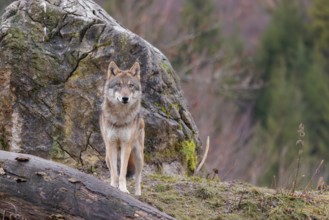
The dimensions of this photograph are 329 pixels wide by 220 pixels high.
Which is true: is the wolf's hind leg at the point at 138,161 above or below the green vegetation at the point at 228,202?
above

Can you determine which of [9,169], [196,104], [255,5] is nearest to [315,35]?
[255,5]

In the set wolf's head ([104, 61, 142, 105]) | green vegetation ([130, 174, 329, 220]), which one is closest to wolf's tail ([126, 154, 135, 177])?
green vegetation ([130, 174, 329, 220])

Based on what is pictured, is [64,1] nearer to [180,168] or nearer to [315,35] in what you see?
[180,168]

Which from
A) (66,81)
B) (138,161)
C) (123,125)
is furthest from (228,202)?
(66,81)

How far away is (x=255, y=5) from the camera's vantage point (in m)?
79.4

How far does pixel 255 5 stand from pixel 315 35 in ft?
67.7

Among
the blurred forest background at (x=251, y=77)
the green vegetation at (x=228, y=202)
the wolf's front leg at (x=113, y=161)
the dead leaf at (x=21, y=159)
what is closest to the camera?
the dead leaf at (x=21, y=159)

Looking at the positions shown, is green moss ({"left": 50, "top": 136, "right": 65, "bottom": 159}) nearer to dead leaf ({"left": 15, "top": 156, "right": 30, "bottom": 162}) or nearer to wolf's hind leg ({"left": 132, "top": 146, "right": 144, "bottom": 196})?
wolf's hind leg ({"left": 132, "top": 146, "right": 144, "bottom": 196})

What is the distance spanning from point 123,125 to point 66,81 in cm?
228

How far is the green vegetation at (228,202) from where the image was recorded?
492 inches

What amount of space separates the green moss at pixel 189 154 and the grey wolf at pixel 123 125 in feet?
8.22

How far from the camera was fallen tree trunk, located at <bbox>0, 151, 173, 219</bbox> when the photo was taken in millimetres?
10906

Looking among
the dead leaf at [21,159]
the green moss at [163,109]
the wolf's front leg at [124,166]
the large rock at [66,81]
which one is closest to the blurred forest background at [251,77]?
the green moss at [163,109]

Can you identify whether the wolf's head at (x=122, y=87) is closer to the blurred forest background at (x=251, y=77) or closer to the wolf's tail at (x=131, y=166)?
the wolf's tail at (x=131, y=166)
